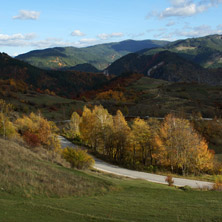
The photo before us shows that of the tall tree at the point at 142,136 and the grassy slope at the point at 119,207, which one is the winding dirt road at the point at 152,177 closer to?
the tall tree at the point at 142,136

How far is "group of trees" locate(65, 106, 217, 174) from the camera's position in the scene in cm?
3928

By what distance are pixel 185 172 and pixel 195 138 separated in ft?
17.2

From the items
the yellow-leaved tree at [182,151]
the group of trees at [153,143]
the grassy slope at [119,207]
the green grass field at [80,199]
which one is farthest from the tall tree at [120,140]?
the grassy slope at [119,207]

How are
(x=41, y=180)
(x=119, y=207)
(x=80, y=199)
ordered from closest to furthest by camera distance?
(x=119, y=207), (x=80, y=199), (x=41, y=180)

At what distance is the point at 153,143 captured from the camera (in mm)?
43812

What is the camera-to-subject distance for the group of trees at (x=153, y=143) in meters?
39.3

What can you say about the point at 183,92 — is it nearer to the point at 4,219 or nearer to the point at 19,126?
the point at 19,126

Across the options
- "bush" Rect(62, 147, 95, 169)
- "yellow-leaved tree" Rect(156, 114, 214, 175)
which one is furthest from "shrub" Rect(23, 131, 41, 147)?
"yellow-leaved tree" Rect(156, 114, 214, 175)

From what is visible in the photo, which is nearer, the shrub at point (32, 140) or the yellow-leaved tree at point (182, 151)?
the shrub at point (32, 140)

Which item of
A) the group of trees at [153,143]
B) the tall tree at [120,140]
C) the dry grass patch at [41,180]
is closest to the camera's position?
the dry grass patch at [41,180]

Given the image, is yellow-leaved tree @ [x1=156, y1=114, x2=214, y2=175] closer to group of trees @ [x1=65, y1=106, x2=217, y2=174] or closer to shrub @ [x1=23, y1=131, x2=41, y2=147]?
group of trees @ [x1=65, y1=106, x2=217, y2=174]

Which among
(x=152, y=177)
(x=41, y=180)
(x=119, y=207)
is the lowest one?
(x=152, y=177)

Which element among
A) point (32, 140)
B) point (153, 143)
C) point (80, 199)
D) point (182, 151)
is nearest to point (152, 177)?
point (182, 151)

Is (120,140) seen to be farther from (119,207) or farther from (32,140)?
(119,207)
